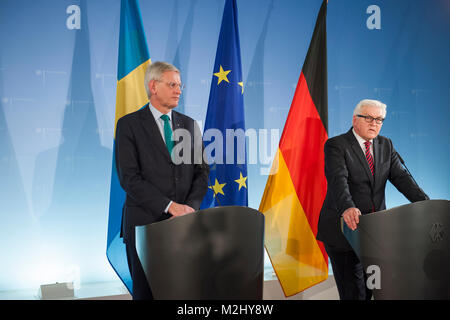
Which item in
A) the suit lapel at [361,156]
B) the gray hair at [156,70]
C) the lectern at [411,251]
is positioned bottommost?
the lectern at [411,251]

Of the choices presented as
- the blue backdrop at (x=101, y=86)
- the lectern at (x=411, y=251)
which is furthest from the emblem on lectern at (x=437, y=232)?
the blue backdrop at (x=101, y=86)

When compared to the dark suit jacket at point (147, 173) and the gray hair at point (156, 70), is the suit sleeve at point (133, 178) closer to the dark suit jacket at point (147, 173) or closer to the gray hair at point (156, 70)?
the dark suit jacket at point (147, 173)

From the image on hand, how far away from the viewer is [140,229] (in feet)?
4.86

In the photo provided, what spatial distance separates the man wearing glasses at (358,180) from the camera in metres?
2.10

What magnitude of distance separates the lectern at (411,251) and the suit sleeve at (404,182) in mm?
490

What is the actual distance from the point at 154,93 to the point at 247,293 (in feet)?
3.36

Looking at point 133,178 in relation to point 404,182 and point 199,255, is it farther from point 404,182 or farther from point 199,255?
point 404,182

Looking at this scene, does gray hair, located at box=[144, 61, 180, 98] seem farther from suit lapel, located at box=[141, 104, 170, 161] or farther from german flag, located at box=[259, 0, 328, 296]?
german flag, located at box=[259, 0, 328, 296]

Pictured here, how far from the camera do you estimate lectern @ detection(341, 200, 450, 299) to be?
5.11 feet

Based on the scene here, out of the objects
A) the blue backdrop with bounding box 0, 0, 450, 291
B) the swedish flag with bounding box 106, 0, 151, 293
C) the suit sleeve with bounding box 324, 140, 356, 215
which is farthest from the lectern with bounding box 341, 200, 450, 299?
the blue backdrop with bounding box 0, 0, 450, 291

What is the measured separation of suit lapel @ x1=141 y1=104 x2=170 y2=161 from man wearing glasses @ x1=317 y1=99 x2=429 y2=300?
832 millimetres
